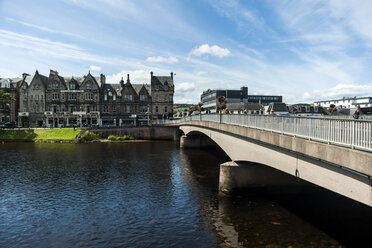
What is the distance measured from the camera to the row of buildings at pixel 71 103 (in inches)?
3152

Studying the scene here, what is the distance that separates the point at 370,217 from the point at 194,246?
1138 centimetres

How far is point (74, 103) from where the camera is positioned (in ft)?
264

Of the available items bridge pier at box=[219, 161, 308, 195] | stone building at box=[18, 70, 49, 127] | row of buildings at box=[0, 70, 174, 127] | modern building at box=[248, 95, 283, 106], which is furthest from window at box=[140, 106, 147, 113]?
modern building at box=[248, 95, 283, 106]

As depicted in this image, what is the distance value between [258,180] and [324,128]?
385 inches

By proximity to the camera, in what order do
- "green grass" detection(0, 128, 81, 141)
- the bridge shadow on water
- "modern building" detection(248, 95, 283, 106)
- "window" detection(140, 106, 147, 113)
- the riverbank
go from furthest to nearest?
"modern building" detection(248, 95, 283, 106)
"window" detection(140, 106, 147, 113)
"green grass" detection(0, 128, 81, 141)
the riverbank
the bridge shadow on water

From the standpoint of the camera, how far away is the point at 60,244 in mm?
13211

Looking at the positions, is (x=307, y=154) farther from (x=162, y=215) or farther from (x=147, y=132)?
(x=147, y=132)

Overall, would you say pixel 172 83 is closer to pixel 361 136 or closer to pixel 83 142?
pixel 83 142

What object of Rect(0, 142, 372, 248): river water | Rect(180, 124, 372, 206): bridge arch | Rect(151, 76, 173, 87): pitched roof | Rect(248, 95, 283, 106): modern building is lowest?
Rect(0, 142, 372, 248): river water

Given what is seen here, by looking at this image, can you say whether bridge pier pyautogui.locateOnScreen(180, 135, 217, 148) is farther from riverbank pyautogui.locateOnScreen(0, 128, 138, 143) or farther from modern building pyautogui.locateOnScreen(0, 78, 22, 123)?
modern building pyautogui.locateOnScreen(0, 78, 22, 123)

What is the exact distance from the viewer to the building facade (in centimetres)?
8006

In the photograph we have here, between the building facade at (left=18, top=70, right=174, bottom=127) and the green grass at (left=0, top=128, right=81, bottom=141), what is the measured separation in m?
11.6

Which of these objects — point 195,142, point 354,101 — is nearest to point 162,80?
point 195,142

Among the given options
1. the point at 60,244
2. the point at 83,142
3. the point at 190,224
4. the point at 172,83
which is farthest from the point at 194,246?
the point at 172,83
